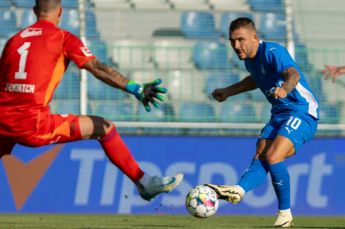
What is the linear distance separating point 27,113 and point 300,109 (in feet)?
9.62

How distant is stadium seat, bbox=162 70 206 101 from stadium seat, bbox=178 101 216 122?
9 cm

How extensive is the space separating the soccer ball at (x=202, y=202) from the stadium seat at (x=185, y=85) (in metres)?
5.25

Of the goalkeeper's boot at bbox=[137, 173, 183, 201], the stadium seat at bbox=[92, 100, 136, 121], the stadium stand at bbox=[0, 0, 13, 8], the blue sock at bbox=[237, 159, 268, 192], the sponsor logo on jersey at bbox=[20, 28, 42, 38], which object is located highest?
the stadium stand at bbox=[0, 0, 13, 8]

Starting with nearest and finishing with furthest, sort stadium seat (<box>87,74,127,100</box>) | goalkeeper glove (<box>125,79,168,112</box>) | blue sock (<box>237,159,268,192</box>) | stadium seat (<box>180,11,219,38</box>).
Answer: goalkeeper glove (<box>125,79,168,112</box>) < blue sock (<box>237,159,268,192</box>) < stadium seat (<box>87,74,127,100</box>) < stadium seat (<box>180,11,219,38</box>)

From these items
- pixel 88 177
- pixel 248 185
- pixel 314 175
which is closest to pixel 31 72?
pixel 248 185

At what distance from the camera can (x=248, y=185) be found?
9188 millimetres

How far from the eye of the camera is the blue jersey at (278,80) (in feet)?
31.0

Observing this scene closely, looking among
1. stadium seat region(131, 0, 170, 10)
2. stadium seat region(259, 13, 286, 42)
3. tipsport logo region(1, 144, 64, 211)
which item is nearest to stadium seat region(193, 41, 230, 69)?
stadium seat region(259, 13, 286, 42)

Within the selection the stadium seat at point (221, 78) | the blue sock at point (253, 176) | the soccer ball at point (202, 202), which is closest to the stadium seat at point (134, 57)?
the stadium seat at point (221, 78)

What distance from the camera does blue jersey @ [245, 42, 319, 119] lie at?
9445 millimetres

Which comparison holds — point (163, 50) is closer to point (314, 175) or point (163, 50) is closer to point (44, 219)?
point (314, 175)

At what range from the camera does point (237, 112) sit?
1424 cm

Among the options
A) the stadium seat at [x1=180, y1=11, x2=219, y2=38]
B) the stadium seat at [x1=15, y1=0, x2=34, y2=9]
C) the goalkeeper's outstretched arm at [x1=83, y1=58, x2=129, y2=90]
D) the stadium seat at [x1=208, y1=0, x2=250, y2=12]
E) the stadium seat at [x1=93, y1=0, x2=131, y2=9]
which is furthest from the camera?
the stadium seat at [x1=208, y1=0, x2=250, y2=12]

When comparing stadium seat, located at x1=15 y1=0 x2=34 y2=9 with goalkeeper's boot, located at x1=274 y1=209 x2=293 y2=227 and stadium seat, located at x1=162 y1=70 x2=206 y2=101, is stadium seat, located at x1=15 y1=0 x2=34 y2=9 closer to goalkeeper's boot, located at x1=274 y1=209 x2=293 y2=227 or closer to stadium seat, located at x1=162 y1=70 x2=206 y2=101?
stadium seat, located at x1=162 y1=70 x2=206 y2=101
